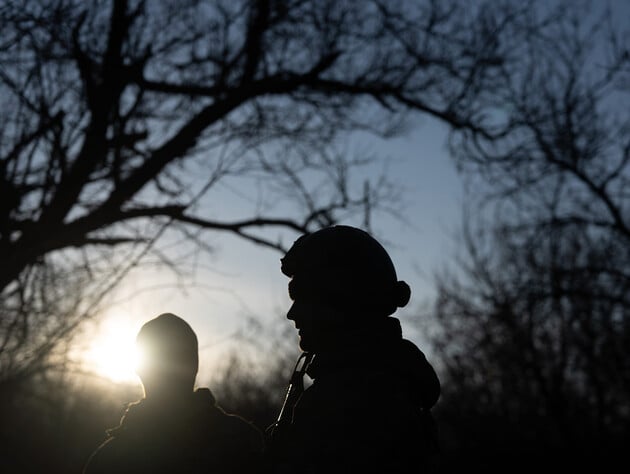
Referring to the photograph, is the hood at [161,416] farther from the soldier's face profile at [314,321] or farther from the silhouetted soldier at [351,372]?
the soldier's face profile at [314,321]

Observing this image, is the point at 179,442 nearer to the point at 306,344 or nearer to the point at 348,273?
the point at 306,344

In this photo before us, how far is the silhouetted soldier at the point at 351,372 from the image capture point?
231 centimetres

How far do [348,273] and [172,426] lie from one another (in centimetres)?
Result: 88

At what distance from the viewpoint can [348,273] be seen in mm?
2473

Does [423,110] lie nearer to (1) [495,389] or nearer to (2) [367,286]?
(2) [367,286]

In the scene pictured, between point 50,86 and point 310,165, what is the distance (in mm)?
3257

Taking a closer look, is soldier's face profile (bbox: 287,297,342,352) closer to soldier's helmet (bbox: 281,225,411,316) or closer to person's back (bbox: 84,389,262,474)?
soldier's helmet (bbox: 281,225,411,316)

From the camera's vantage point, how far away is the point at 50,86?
5820mm

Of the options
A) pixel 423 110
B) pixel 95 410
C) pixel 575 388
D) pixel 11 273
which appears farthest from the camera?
pixel 575 388

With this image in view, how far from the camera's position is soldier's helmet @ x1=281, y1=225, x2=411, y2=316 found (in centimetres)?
248

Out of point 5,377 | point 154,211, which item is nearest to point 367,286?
point 5,377

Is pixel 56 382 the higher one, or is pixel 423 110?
pixel 423 110

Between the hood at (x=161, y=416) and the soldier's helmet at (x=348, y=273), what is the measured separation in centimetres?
61

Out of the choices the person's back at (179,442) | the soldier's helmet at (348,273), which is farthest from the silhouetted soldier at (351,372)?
the person's back at (179,442)
